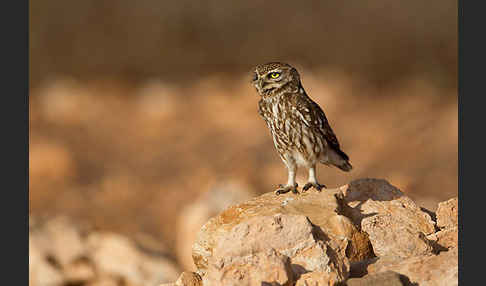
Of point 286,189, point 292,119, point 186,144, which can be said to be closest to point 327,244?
point 286,189

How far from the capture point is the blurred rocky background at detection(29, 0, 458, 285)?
48.9 ft

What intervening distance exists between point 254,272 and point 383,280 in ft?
2.43

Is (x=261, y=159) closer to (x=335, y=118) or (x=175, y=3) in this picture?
(x=335, y=118)

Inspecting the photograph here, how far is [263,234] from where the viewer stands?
4.43 metres

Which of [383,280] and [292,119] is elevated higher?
[292,119]

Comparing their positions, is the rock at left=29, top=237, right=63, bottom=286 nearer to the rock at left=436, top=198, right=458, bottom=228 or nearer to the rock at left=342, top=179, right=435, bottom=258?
the rock at left=342, top=179, right=435, bottom=258

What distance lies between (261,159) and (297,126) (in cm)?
899

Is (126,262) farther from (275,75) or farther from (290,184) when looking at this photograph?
(275,75)

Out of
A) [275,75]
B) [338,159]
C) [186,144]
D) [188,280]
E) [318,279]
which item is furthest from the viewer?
[186,144]

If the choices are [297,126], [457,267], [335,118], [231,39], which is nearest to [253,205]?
[297,126]

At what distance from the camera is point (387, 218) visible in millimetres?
5145

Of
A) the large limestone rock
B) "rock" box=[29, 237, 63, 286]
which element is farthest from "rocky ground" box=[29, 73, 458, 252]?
the large limestone rock

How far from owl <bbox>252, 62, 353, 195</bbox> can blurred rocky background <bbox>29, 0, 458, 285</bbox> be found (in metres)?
7.41

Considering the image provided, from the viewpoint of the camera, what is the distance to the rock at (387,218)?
4879 mm
